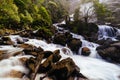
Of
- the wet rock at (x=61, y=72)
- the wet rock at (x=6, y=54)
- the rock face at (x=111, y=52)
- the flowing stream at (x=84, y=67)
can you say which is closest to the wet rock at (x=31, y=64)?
the flowing stream at (x=84, y=67)

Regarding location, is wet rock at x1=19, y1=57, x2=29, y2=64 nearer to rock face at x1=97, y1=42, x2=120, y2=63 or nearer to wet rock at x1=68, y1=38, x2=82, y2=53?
wet rock at x1=68, y1=38, x2=82, y2=53

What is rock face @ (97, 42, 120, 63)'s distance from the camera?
19.2 m

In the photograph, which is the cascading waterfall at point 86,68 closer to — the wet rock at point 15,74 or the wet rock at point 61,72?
the wet rock at point 15,74

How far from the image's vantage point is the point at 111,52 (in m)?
19.4

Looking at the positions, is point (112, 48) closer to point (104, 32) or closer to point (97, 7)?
point (104, 32)

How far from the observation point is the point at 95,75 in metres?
13.9

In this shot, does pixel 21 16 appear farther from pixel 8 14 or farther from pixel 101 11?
pixel 101 11

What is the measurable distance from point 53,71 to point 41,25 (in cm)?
1703

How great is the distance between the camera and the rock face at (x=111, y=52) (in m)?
19.2

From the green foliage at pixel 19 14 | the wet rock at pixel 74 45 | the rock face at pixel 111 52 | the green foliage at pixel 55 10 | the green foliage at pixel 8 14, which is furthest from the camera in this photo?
the green foliage at pixel 55 10

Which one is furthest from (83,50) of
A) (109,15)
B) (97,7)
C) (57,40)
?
(109,15)

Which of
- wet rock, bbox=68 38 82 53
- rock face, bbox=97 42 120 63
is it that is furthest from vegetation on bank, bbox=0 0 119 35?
rock face, bbox=97 42 120 63

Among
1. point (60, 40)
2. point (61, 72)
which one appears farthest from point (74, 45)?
point (61, 72)

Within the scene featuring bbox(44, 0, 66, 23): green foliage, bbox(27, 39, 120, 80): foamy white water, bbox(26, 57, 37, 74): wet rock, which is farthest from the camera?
bbox(44, 0, 66, 23): green foliage
